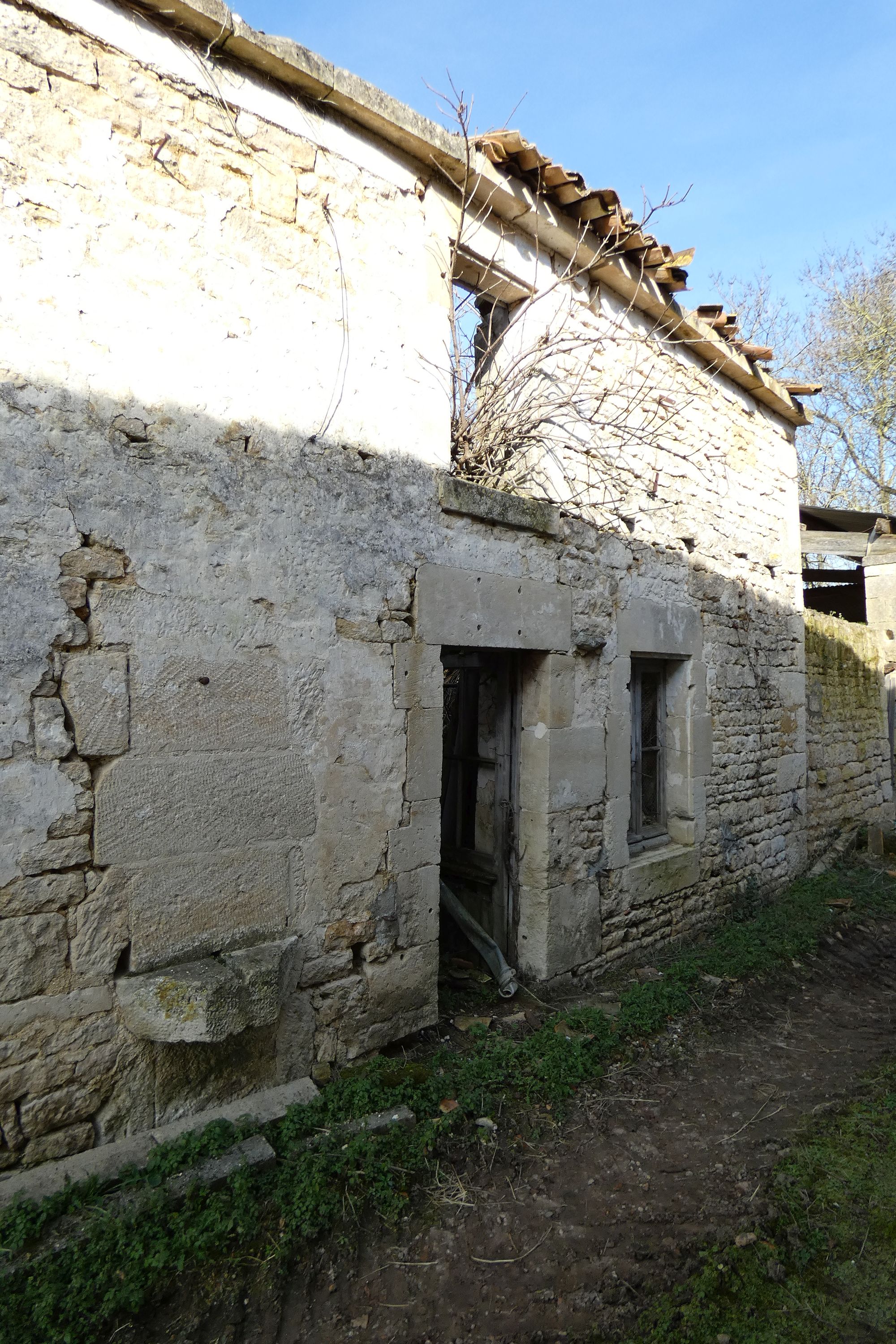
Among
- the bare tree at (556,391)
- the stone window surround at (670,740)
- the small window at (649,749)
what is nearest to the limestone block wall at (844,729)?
the stone window surround at (670,740)

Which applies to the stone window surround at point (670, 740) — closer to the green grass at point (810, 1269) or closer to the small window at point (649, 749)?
the small window at point (649, 749)

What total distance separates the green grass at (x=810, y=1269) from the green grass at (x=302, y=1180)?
18 centimetres

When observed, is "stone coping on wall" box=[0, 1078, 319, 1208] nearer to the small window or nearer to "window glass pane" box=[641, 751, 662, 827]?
the small window

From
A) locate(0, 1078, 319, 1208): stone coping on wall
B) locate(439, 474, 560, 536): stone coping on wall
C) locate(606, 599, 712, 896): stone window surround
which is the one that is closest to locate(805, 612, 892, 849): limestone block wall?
locate(606, 599, 712, 896): stone window surround

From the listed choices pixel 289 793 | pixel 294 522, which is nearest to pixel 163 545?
pixel 294 522

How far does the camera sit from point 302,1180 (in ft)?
8.00

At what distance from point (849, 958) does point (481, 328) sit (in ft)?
16.0

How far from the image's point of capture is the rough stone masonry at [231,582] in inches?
96.5

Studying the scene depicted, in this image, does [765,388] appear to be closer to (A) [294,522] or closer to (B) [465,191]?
(B) [465,191]

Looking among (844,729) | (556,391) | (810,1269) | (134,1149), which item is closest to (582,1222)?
(810,1269)

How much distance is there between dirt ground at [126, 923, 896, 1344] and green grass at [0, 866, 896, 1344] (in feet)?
0.33

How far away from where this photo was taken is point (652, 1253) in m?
2.38

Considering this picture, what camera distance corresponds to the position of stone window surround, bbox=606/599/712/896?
4.61 metres

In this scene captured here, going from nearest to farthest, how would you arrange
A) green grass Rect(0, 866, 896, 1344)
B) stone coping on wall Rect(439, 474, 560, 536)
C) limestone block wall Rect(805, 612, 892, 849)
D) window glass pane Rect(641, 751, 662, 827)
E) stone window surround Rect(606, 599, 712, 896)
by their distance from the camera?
green grass Rect(0, 866, 896, 1344), stone coping on wall Rect(439, 474, 560, 536), stone window surround Rect(606, 599, 712, 896), window glass pane Rect(641, 751, 662, 827), limestone block wall Rect(805, 612, 892, 849)
